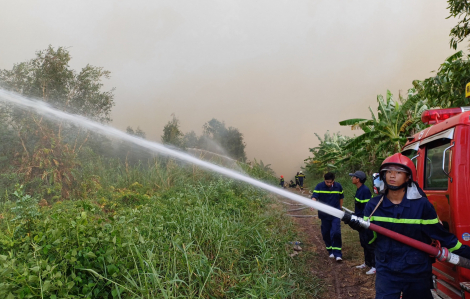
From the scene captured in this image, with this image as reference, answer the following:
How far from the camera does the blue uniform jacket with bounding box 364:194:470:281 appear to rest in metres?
2.69

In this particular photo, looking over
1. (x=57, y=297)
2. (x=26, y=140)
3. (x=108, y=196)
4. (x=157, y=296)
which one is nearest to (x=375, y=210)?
(x=157, y=296)

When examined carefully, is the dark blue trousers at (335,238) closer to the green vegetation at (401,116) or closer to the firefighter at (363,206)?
Answer: the firefighter at (363,206)

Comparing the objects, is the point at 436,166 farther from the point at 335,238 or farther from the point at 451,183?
the point at 335,238

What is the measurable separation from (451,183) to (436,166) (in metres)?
0.63

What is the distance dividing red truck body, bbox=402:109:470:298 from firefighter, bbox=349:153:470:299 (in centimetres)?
33

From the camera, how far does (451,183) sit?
3.04 m

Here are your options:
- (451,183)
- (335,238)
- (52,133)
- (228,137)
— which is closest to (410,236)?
(451,183)

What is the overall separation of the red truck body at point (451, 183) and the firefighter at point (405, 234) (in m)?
0.33

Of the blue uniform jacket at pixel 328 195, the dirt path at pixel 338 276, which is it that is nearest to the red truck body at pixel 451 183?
the dirt path at pixel 338 276

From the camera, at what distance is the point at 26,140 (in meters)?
8.12

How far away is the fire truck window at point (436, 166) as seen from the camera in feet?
10.9

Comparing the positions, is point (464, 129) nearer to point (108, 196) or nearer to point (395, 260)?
point (395, 260)

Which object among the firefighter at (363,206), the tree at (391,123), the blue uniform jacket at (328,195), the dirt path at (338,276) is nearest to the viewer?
the dirt path at (338,276)

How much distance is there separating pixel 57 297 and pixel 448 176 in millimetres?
3633
